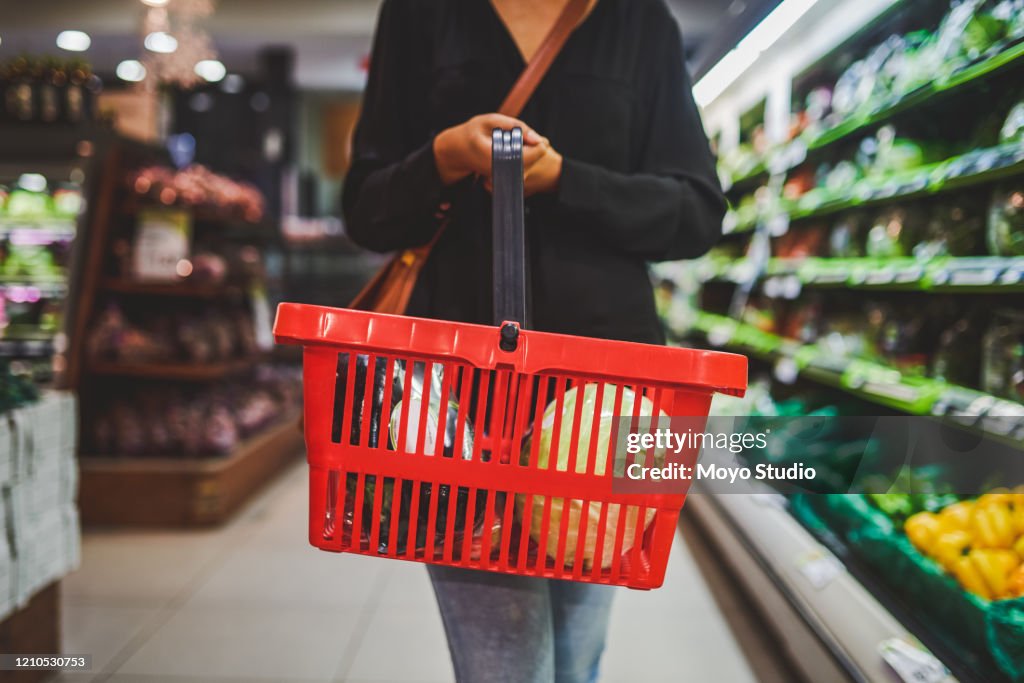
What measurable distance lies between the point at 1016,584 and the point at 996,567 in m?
0.08

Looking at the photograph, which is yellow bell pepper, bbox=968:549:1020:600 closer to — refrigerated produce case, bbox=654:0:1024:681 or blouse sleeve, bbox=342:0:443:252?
refrigerated produce case, bbox=654:0:1024:681

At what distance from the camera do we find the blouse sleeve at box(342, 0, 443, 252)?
3.50ft

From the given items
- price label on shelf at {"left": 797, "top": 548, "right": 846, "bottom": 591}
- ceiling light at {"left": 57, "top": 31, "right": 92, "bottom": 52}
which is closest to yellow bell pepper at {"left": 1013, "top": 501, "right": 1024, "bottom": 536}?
price label on shelf at {"left": 797, "top": 548, "right": 846, "bottom": 591}

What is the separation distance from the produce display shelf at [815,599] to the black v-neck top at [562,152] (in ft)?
3.72

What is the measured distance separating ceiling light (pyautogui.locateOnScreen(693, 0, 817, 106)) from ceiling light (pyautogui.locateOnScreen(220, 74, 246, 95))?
292 inches

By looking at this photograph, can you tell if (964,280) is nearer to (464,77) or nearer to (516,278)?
(464,77)

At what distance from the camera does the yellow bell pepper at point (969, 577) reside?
5.49 feet

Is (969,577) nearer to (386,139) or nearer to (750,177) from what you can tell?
(386,139)

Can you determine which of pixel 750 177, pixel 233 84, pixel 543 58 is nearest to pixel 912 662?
pixel 543 58

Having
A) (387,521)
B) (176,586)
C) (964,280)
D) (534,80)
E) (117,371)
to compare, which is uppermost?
(534,80)

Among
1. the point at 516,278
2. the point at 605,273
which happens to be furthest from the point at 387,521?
the point at 605,273

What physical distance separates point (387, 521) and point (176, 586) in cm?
242

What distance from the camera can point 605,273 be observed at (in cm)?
109

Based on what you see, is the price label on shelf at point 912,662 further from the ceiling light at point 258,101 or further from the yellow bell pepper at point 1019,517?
the ceiling light at point 258,101
